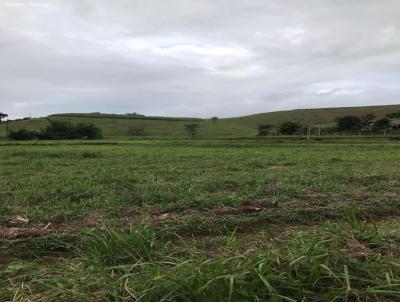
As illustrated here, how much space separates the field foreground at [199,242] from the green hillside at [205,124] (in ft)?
286

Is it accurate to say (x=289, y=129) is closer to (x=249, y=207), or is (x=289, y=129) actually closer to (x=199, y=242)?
(x=249, y=207)

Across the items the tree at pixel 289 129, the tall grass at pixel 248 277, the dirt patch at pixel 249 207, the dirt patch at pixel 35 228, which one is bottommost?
the tree at pixel 289 129

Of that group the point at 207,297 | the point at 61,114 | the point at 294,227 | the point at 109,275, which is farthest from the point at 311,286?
the point at 61,114

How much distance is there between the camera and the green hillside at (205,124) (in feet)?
336

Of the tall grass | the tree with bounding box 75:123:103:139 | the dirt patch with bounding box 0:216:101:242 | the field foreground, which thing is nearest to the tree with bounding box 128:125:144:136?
the tree with bounding box 75:123:103:139

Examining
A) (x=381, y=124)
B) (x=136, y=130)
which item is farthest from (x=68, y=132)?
(x=381, y=124)

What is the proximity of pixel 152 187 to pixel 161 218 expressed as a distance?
11.4 feet

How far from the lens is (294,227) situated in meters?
6.72

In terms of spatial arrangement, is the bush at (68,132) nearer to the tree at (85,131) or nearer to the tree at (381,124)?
the tree at (85,131)

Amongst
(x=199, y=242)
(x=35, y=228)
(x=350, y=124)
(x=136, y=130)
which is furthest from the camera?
(x=136, y=130)

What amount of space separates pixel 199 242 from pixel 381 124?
8126cm

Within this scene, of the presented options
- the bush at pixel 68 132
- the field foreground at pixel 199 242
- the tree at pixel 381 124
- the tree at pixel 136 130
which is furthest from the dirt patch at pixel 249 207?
the tree at pixel 136 130

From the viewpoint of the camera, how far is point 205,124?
121 meters

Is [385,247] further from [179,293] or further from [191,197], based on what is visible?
[191,197]
